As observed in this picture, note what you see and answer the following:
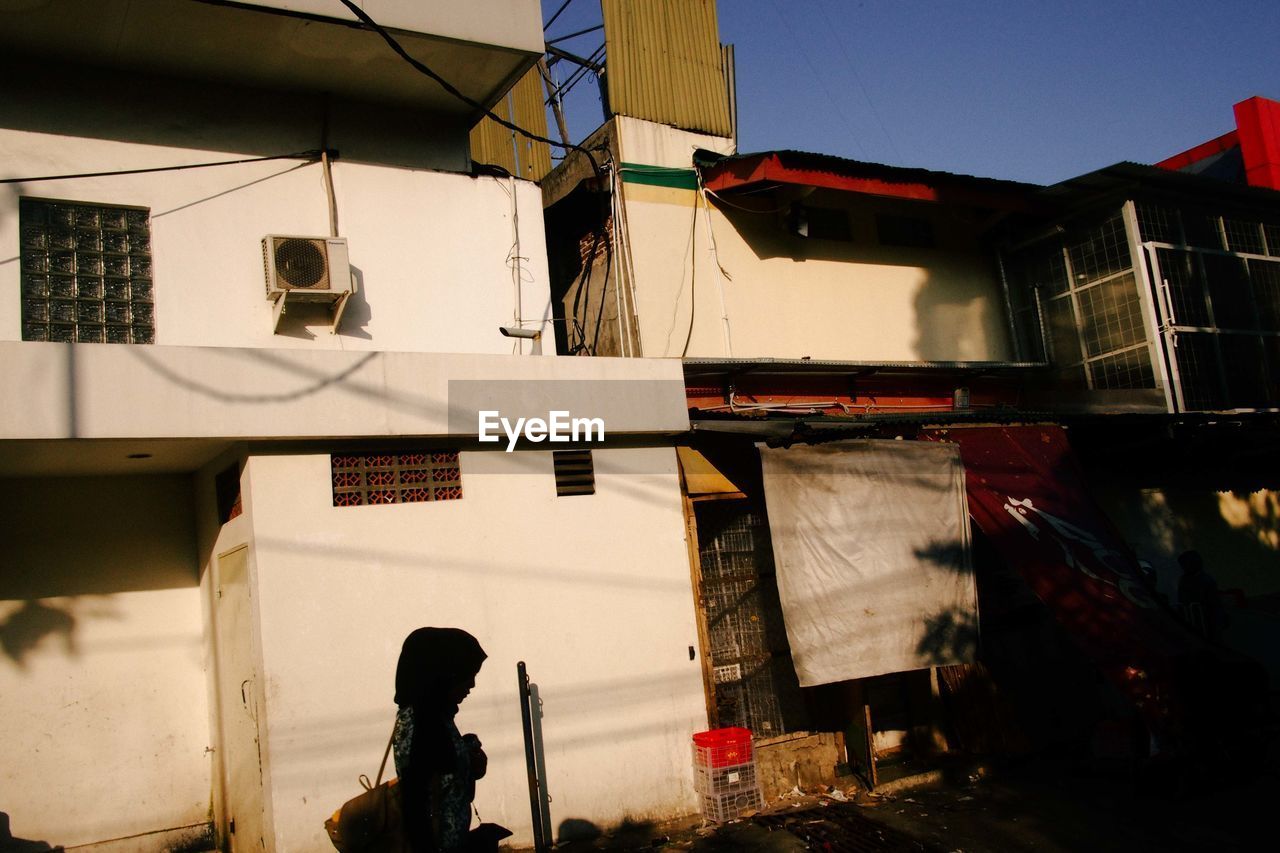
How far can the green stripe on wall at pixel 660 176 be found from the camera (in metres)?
10.3

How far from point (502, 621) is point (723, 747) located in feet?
7.04

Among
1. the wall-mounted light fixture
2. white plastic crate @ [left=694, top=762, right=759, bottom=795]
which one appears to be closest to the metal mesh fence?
white plastic crate @ [left=694, top=762, right=759, bottom=795]

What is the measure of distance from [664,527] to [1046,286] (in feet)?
22.2

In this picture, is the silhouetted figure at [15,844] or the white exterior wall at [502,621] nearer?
the white exterior wall at [502,621]

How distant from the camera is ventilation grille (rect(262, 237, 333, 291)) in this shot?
7.93m

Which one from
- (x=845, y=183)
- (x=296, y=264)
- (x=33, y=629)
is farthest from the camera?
(x=845, y=183)

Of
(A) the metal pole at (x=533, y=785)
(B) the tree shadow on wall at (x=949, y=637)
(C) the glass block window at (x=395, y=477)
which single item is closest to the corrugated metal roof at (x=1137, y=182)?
(B) the tree shadow on wall at (x=949, y=637)

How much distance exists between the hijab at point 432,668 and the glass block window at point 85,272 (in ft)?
15.5

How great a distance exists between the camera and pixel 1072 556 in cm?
865

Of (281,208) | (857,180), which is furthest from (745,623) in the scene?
(281,208)

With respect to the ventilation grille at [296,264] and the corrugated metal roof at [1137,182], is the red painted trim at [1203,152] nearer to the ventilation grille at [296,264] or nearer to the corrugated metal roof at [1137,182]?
the corrugated metal roof at [1137,182]

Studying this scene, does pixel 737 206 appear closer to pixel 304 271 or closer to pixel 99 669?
pixel 304 271

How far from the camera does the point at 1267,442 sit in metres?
11.8

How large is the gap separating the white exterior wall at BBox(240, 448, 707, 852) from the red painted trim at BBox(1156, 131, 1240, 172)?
14.8 meters
